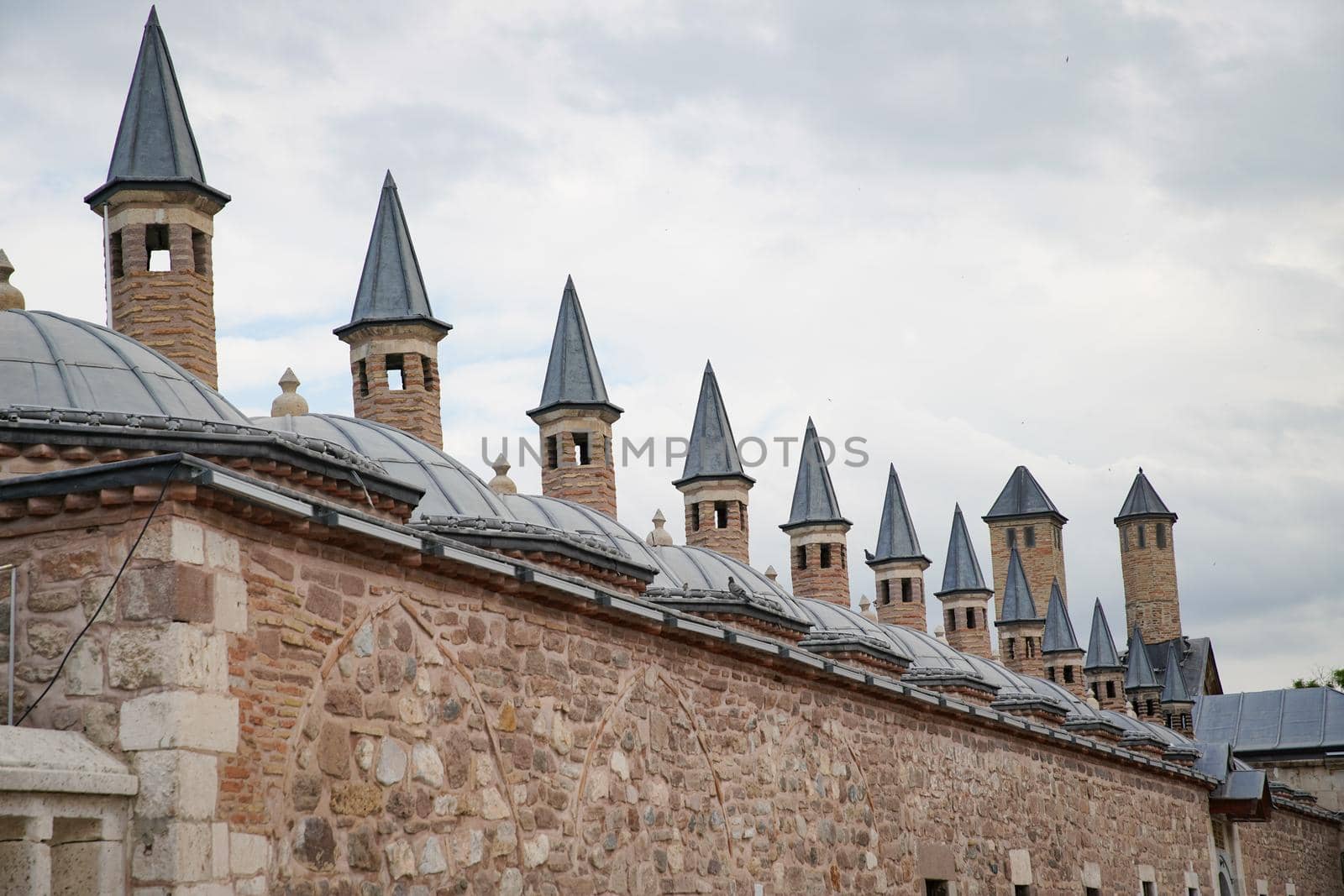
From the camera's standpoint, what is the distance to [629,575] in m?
16.0

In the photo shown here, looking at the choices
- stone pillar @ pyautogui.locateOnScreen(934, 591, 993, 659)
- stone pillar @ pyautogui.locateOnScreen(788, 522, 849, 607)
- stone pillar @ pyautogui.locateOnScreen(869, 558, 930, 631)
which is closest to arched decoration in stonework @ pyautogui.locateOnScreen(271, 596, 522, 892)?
stone pillar @ pyautogui.locateOnScreen(788, 522, 849, 607)

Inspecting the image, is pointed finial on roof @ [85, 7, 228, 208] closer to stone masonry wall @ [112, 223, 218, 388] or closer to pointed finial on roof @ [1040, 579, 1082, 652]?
stone masonry wall @ [112, 223, 218, 388]

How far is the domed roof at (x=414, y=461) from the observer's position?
51.2 ft

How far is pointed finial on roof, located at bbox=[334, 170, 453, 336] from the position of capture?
2461 centimetres

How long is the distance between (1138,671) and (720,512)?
3445 centimetres

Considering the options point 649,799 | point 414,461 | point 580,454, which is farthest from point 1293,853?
point 649,799

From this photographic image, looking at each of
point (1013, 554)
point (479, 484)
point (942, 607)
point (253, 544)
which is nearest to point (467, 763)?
point (253, 544)

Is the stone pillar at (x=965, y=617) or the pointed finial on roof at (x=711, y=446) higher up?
the pointed finial on roof at (x=711, y=446)

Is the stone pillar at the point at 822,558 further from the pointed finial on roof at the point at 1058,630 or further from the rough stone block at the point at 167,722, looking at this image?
the rough stone block at the point at 167,722

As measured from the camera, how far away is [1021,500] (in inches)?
3049

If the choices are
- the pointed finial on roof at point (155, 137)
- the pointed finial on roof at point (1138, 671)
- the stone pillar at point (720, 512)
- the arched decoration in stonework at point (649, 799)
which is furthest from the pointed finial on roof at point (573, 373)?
the pointed finial on roof at point (1138, 671)

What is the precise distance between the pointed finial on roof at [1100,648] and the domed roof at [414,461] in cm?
4788

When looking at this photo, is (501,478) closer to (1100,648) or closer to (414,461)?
(414,461)

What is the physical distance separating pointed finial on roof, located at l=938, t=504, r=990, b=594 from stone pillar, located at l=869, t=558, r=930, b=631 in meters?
4.95
